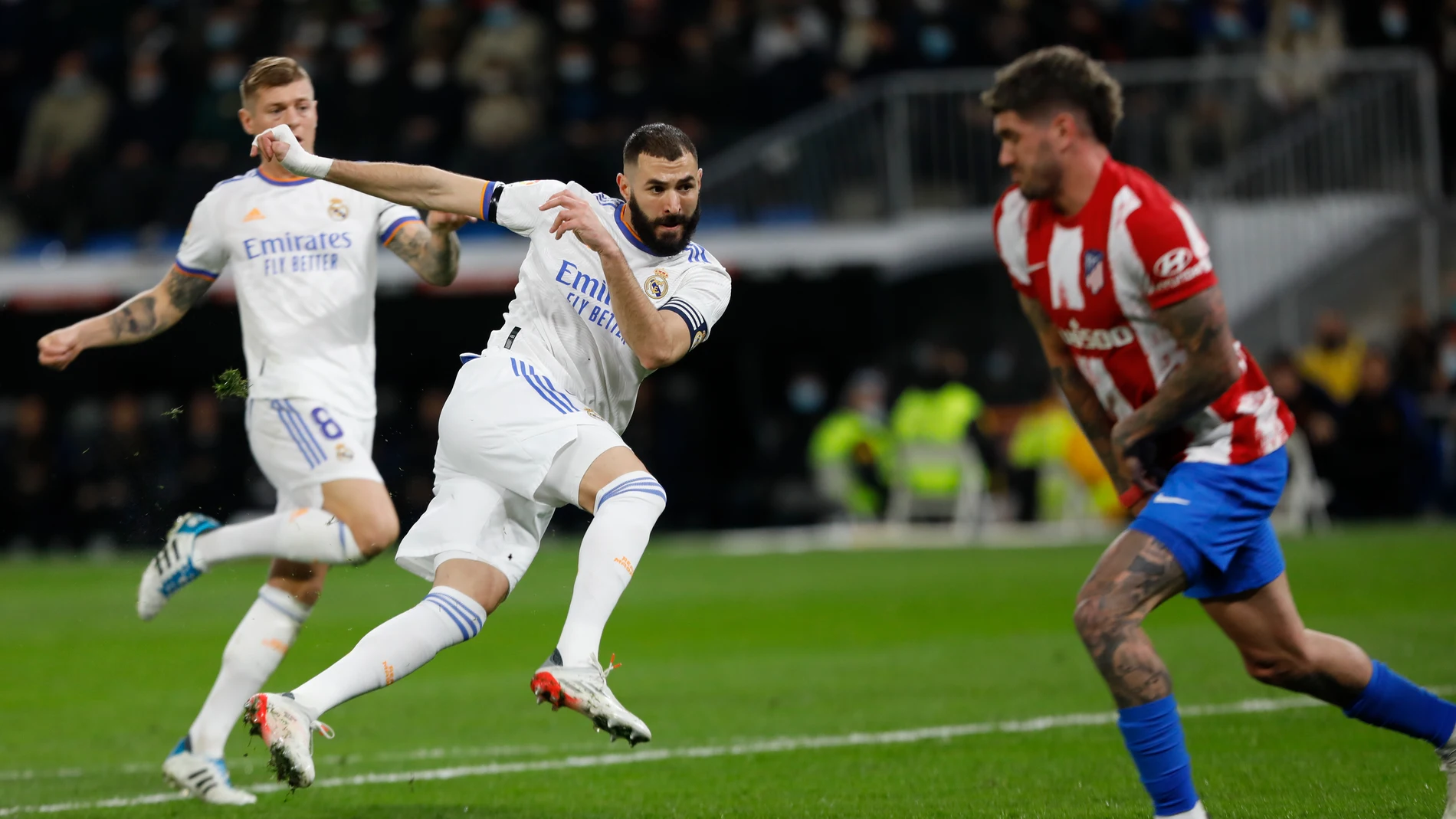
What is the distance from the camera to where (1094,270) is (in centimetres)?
502

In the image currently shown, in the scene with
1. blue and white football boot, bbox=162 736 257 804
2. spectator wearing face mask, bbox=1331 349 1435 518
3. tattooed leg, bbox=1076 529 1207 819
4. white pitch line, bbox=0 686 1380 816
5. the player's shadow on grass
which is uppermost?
tattooed leg, bbox=1076 529 1207 819

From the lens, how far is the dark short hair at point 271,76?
6.73 m

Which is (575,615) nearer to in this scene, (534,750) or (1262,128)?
(534,750)

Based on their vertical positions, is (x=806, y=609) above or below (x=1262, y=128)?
below

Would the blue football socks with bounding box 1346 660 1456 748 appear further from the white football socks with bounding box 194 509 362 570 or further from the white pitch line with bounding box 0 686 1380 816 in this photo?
the white football socks with bounding box 194 509 362 570

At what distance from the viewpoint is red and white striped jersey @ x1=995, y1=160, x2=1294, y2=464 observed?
491 centimetres

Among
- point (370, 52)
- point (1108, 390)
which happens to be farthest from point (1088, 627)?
point (370, 52)

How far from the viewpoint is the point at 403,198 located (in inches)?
231

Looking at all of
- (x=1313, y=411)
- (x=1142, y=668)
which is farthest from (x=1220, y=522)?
(x=1313, y=411)

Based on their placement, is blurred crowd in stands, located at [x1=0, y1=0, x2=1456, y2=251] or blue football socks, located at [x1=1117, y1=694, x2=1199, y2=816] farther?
blurred crowd in stands, located at [x1=0, y1=0, x2=1456, y2=251]

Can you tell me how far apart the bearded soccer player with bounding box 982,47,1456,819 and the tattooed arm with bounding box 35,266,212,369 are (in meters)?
3.50

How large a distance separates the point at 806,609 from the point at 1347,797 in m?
7.90

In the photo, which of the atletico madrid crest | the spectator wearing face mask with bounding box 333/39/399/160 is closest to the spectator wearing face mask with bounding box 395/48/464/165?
the spectator wearing face mask with bounding box 333/39/399/160

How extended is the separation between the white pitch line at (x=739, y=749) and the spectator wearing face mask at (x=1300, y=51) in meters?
13.0
